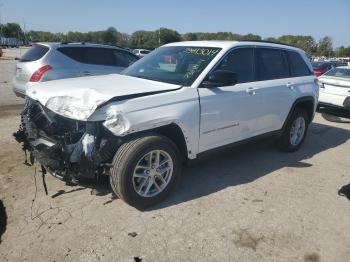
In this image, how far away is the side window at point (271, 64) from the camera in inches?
Answer: 217

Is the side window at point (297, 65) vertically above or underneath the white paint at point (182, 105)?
above

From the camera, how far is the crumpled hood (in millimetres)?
3791

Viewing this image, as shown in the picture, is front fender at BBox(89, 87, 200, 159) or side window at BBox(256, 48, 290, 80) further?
side window at BBox(256, 48, 290, 80)

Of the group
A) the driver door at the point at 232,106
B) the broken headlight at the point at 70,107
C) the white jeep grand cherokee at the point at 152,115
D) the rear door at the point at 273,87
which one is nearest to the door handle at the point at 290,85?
the rear door at the point at 273,87

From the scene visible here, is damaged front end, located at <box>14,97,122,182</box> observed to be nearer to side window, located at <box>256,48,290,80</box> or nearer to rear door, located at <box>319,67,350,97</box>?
side window, located at <box>256,48,290,80</box>

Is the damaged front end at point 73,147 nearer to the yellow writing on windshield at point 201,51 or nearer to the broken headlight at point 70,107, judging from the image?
the broken headlight at point 70,107

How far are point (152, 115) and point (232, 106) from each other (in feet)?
4.41

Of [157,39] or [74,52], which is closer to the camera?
[74,52]

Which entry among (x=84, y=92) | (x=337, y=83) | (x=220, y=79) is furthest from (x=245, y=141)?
(x=337, y=83)

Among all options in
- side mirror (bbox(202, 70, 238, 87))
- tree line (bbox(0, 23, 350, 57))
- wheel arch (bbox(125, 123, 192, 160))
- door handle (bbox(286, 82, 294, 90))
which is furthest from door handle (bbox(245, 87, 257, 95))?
tree line (bbox(0, 23, 350, 57))

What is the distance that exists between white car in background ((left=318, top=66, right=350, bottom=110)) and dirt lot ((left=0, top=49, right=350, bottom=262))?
4.72 metres

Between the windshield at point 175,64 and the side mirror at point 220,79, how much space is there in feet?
0.53

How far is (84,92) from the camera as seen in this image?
392 centimetres

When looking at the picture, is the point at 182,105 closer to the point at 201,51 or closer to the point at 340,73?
the point at 201,51
